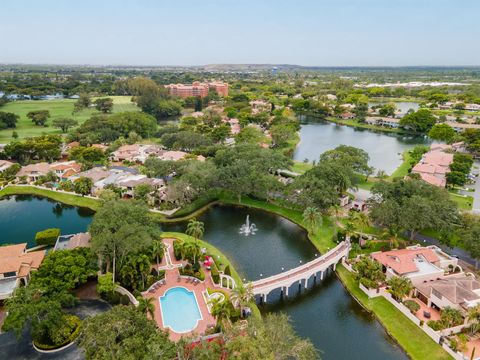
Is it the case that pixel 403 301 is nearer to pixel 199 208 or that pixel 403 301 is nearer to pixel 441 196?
pixel 441 196

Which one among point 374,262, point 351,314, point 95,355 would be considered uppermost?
point 95,355

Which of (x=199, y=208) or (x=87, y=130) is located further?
(x=87, y=130)

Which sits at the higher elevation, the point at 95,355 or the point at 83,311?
the point at 95,355

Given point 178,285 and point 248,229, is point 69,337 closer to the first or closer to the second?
point 178,285

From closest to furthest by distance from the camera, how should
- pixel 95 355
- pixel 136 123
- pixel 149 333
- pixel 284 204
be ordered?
pixel 95 355 < pixel 149 333 < pixel 284 204 < pixel 136 123

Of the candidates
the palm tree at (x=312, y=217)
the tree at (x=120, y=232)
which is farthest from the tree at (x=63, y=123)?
the palm tree at (x=312, y=217)

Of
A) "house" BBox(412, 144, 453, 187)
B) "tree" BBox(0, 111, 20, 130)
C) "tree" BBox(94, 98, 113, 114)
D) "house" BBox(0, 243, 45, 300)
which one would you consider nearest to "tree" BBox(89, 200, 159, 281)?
"house" BBox(0, 243, 45, 300)

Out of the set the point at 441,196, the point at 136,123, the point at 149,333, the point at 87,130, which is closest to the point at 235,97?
the point at 136,123
